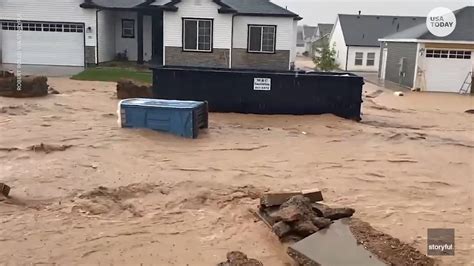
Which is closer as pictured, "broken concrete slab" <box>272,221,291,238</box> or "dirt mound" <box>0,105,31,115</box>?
"broken concrete slab" <box>272,221,291,238</box>

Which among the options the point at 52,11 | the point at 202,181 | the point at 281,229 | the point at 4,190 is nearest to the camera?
the point at 281,229

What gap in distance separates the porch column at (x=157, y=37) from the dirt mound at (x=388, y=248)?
22983 millimetres

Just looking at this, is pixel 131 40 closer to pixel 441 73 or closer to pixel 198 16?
pixel 198 16

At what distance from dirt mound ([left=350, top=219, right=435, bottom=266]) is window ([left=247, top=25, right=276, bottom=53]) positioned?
68.3 ft

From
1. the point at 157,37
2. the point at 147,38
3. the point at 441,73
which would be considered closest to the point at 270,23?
the point at 157,37

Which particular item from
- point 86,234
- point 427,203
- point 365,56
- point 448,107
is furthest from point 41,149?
point 365,56

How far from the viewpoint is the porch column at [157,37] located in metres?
27.9

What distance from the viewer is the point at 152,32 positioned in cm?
2830

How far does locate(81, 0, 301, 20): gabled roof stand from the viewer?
989 inches

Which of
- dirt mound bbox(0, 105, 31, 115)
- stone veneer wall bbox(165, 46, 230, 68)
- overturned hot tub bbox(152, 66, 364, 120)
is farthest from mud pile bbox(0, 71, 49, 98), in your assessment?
stone veneer wall bbox(165, 46, 230, 68)

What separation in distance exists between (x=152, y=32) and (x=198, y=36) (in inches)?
158

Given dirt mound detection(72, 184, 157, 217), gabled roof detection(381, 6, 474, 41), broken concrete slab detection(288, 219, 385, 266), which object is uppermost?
gabled roof detection(381, 6, 474, 41)

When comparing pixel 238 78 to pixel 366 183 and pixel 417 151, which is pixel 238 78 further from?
pixel 366 183

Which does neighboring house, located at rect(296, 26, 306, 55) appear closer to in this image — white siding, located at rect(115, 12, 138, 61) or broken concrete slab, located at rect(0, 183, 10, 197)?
white siding, located at rect(115, 12, 138, 61)
